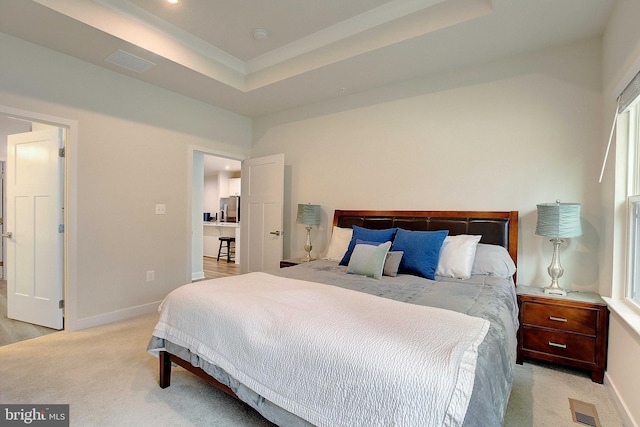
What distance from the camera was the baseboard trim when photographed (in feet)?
10.0

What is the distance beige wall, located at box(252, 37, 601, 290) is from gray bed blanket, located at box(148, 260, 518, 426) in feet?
2.92

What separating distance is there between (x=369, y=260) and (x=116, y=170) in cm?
289

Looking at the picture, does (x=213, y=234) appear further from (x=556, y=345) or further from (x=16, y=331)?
(x=556, y=345)

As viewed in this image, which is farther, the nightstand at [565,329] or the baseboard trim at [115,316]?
the baseboard trim at [115,316]

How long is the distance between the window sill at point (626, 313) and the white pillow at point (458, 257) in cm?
89

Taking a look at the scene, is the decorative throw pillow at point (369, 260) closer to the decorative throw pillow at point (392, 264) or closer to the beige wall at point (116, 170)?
the decorative throw pillow at point (392, 264)

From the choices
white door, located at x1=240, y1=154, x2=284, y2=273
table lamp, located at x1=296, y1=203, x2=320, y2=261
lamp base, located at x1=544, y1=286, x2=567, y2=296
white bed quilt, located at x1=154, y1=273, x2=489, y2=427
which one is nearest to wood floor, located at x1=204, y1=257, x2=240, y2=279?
white door, located at x1=240, y1=154, x2=284, y2=273

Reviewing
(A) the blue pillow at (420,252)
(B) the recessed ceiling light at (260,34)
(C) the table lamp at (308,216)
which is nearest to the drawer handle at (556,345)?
(A) the blue pillow at (420,252)

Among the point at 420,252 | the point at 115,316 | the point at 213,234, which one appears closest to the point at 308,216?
the point at 420,252

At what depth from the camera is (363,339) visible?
121 cm

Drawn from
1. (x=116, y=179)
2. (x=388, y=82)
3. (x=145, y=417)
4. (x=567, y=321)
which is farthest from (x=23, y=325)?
(x=567, y=321)

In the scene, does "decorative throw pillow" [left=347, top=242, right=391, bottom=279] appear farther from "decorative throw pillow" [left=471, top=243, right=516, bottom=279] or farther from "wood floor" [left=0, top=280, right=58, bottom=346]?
"wood floor" [left=0, top=280, right=58, bottom=346]

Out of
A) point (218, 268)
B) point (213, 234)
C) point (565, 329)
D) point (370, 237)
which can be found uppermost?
point (370, 237)

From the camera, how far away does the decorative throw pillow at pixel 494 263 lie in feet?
8.27
